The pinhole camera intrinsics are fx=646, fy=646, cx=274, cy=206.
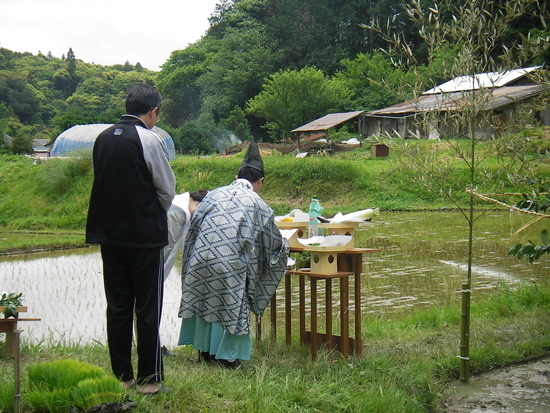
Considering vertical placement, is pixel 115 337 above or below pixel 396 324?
above

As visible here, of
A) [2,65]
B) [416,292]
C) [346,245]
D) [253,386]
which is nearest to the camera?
[253,386]

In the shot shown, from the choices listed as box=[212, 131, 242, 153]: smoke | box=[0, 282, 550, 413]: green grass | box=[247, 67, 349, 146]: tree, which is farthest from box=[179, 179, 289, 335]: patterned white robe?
box=[212, 131, 242, 153]: smoke

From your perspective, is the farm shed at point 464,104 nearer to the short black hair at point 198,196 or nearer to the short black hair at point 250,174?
the short black hair at point 250,174

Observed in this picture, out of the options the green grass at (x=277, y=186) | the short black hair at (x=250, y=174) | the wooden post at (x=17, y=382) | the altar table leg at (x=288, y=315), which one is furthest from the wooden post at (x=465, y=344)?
the green grass at (x=277, y=186)

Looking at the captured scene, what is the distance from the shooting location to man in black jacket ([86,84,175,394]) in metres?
3.24

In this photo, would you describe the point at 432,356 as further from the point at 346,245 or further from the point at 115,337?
the point at 115,337

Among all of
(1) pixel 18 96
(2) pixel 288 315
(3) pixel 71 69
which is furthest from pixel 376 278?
(3) pixel 71 69

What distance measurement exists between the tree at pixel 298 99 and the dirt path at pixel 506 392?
3465 centimetres

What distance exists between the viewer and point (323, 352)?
4.33 m

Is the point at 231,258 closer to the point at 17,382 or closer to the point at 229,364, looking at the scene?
the point at 229,364

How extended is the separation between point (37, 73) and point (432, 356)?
84.1 m

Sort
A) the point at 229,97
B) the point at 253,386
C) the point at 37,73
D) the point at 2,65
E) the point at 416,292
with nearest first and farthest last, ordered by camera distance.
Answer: the point at 253,386
the point at 416,292
the point at 229,97
the point at 2,65
the point at 37,73

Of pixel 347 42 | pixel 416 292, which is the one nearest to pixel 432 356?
pixel 416 292

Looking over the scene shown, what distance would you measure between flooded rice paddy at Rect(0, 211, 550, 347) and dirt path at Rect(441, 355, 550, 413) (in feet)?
3.14
